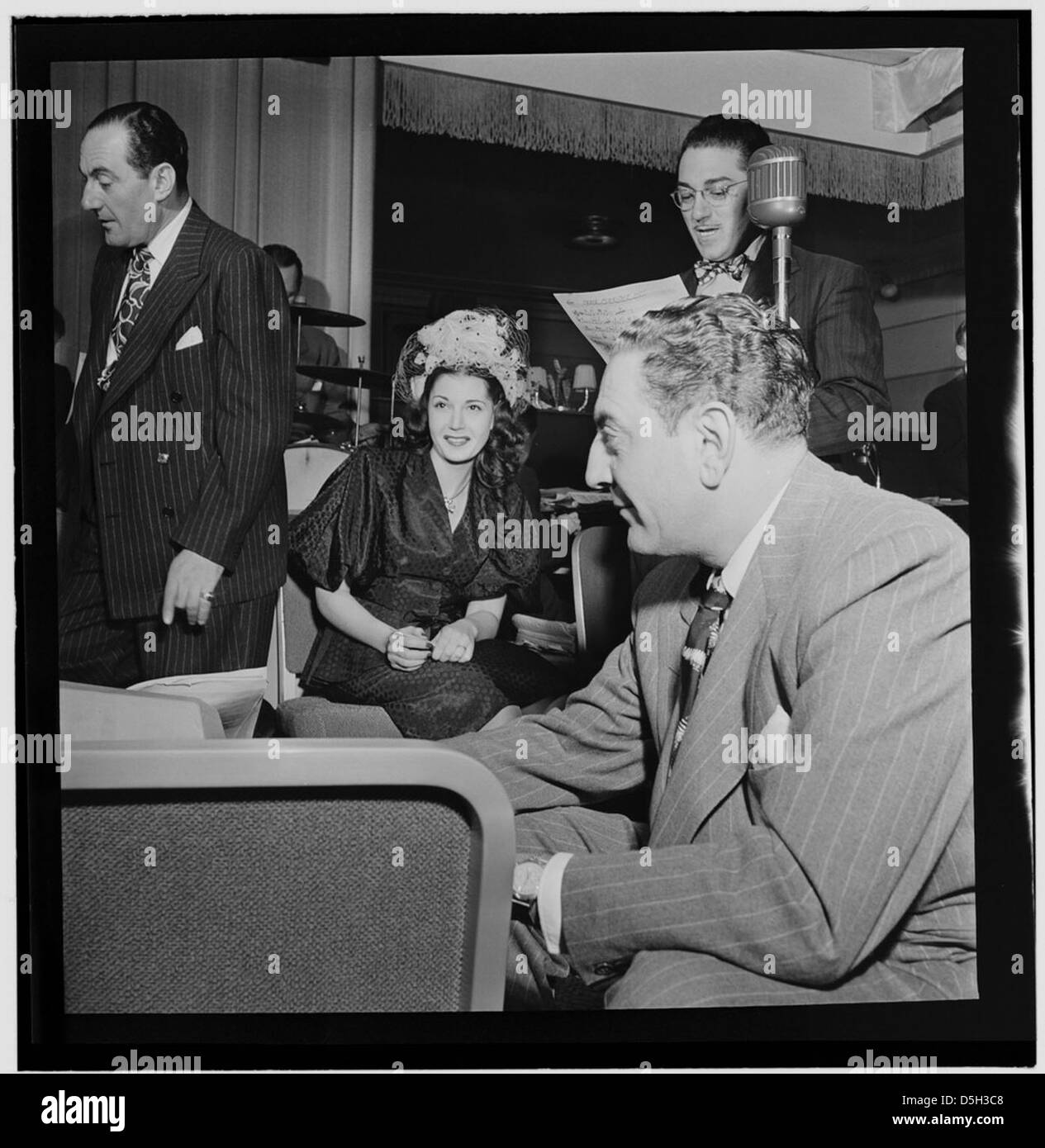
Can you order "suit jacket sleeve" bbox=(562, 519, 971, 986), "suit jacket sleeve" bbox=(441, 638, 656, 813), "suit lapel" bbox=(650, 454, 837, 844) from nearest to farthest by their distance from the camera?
"suit jacket sleeve" bbox=(562, 519, 971, 986) < "suit lapel" bbox=(650, 454, 837, 844) < "suit jacket sleeve" bbox=(441, 638, 656, 813)

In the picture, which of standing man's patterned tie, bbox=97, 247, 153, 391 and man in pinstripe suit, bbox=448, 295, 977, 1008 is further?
standing man's patterned tie, bbox=97, 247, 153, 391

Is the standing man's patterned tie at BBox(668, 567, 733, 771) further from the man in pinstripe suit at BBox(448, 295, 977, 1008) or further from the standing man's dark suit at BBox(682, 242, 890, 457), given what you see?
the standing man's dark suit at BBox(682, 242, 890, 457)

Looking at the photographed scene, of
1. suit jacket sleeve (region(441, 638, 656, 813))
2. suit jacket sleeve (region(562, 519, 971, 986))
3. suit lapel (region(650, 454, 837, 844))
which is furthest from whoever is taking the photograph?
suit jacket sleeve (region(441, 638, 656, 813))

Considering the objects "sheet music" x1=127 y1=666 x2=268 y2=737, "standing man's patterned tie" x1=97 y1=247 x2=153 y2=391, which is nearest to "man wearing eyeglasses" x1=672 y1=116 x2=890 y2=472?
"standing man's patterned tie" x1=97 y1=247 x2=153 y2=391

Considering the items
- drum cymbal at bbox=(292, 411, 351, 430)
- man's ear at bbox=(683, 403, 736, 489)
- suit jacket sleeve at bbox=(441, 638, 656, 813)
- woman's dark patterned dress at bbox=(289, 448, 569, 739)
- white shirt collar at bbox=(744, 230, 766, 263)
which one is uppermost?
white shirt collar at bbox=(744, 230, 766, 263)

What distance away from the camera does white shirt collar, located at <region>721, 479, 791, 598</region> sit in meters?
2.08

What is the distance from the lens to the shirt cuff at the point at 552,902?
1.95m

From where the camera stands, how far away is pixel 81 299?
7.41ft

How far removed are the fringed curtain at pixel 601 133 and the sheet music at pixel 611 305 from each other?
251 millimetres

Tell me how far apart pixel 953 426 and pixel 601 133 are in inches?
A: 35.5
